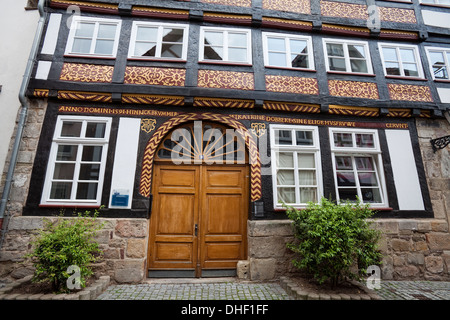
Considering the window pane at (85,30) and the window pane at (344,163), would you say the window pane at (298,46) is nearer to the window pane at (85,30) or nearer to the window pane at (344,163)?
the window pane at (344,163)

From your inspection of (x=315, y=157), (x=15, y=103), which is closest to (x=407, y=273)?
(x=315, y=157)

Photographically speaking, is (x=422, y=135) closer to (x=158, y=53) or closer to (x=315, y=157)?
(x=315, y=157)

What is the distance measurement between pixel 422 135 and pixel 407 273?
3.58 meters

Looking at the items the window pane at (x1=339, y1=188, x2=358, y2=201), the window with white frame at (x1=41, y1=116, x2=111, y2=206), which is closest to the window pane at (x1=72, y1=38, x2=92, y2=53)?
the window with white frame at (x1=41, y1=116, x2=111, y2=206)

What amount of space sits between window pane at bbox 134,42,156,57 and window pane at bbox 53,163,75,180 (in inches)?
127

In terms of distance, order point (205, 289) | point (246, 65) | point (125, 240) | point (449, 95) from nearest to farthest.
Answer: point (205, 289), point (125, 240), point (246, 65), point (449, 95)

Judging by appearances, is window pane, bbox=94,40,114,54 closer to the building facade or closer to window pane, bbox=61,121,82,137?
the building facade

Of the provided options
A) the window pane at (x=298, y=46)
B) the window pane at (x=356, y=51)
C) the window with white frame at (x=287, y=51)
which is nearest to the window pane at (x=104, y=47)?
the window with white frame at (x=287, y=51)

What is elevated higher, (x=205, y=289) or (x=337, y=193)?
(x=337, y=193)

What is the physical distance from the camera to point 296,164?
18.8ft

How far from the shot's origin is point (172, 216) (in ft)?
17.4

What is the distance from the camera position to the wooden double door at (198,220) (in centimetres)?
516

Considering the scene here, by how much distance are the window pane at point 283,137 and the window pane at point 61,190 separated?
496 centimetres

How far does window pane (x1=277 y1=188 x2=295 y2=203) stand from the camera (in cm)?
555
